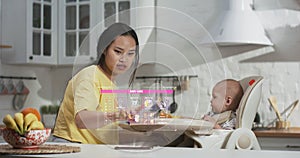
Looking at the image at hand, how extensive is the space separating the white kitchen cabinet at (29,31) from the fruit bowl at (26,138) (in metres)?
2.97

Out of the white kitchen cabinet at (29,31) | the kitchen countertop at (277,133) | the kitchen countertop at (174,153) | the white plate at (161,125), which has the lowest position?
the kitchen countertop at (277,133)

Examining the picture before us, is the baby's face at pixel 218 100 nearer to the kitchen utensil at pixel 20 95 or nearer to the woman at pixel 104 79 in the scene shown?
the woman at pixel 104 79

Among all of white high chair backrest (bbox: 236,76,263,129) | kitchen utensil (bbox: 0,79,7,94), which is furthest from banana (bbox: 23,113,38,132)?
kitchen utensil (bbox: 0,79,7,94)

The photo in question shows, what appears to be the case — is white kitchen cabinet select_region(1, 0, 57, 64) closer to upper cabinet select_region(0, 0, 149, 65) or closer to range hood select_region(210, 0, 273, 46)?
upper cabinet select_region(0, 0, 149, 65)

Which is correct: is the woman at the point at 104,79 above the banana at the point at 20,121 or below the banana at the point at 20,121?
above

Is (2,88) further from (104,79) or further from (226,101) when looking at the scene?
(104,79)

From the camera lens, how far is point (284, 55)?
4898mm

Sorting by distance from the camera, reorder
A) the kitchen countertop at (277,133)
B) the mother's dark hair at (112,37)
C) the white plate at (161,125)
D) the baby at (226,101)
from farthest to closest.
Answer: the kitchen countertop at (277,133)
the baby at (226,101)
the mother's dark hair at (112,37)
the white plate at (161,125)

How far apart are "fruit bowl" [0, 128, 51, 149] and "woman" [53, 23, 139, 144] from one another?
0.18 m

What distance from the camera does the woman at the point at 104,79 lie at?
2180mm

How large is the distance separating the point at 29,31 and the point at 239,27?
71.0 inches

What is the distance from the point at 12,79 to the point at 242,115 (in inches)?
108

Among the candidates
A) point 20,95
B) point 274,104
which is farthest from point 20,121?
point 20,95

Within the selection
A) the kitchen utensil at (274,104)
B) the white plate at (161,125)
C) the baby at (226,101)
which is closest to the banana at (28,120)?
the white plate at (161,125)
